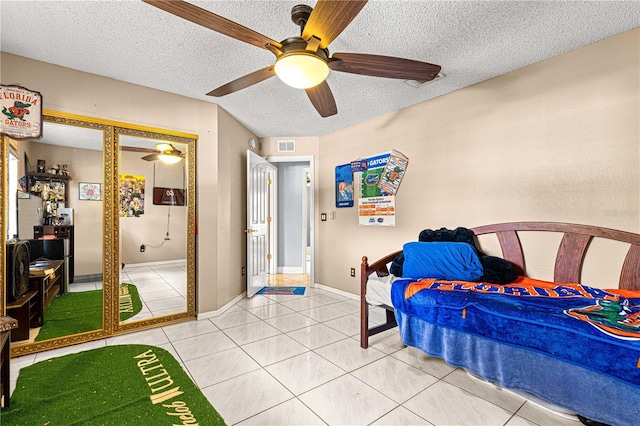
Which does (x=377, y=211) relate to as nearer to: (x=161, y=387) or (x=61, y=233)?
(x=161, y=387)

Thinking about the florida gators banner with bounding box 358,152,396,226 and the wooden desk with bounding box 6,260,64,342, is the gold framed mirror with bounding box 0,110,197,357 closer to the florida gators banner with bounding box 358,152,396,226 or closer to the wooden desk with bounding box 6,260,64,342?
the wooden desk with bounding box 6,260,64,342

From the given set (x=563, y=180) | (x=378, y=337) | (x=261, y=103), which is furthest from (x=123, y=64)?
(x=563, y=180)

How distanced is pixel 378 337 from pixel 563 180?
7.01 feet

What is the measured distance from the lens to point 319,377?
2.09 metres

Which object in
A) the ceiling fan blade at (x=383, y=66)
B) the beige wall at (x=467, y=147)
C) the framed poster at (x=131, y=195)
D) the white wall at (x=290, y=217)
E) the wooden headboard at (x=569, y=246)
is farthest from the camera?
the white wall at (x=290, y=217)

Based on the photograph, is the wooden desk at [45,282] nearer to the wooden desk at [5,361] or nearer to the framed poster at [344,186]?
the wooden desk at [5,361]

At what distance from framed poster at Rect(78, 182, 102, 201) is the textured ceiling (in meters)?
0.96

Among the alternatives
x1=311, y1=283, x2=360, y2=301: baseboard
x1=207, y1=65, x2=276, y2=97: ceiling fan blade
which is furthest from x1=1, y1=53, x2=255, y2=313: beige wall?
x1=311, y1=283, x2=360, y2=301: baseboard

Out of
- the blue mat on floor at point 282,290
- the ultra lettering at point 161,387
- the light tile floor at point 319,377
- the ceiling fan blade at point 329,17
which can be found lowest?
the blue mat on floor at point 282,290

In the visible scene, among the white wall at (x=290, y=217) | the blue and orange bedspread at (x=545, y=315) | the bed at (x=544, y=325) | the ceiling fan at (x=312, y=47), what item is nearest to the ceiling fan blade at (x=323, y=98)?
the ceiling fan at (x=312, y=47)

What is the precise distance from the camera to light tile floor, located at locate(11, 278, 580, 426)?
1692 millimetres

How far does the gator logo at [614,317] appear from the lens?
140 cm

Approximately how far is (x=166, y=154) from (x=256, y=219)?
1.62 metres

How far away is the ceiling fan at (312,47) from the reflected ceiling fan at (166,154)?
1527 millimetres
